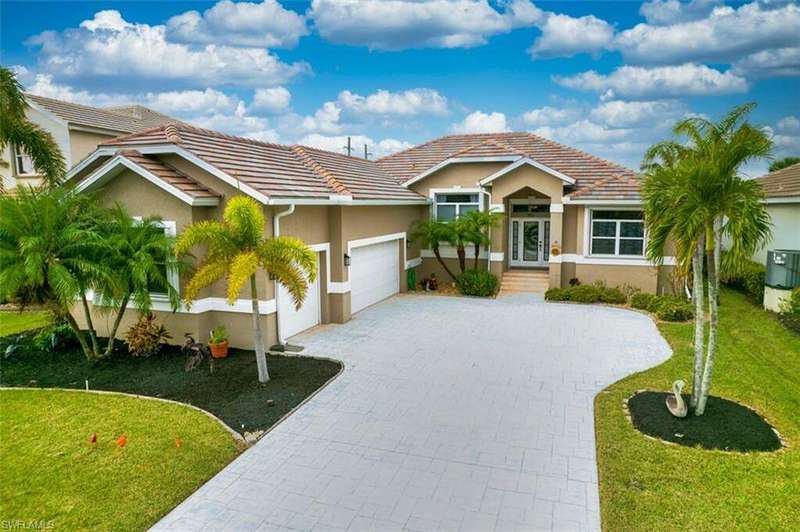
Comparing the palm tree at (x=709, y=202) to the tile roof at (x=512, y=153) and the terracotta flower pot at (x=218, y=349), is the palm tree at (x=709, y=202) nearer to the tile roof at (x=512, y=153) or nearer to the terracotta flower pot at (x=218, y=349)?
the terracotta flower pot at (x=218, y=349)

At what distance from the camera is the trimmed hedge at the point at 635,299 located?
1565cm

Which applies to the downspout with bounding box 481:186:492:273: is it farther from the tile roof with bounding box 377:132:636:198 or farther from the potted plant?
the potted plant

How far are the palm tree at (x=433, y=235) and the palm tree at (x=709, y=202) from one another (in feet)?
37.1

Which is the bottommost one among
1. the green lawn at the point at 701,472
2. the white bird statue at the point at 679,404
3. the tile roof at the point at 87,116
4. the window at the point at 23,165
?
the green lawn at the point at 701,472

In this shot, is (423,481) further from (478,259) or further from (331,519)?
(478,259)

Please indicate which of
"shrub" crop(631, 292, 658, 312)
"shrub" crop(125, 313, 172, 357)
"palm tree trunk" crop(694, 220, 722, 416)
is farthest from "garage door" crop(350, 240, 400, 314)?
"palm tree trunk" crop(694, 220, 722, 416)

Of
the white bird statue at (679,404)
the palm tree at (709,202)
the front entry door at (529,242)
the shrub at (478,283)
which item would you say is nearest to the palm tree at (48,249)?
the palm tree at (709,202)

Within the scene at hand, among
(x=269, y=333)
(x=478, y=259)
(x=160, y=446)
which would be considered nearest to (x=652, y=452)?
(x=160, y=446)

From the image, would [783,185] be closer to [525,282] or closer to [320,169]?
[525,282]

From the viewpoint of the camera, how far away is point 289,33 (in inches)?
635

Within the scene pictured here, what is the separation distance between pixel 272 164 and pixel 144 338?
18.8ft

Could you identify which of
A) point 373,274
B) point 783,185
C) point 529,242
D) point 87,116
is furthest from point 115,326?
point 783,185

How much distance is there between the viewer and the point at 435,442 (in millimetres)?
7676

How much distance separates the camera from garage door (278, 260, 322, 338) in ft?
41.6
